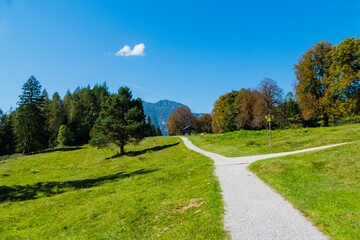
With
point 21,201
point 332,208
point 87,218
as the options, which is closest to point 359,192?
point 332,208

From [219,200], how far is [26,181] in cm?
3072

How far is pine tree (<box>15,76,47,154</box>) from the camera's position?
245 feet

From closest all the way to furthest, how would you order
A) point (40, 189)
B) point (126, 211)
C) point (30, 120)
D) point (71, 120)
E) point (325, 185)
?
point (325, 185), point (126, 211), point (40, 189), point (30, 120), point (71, 120)

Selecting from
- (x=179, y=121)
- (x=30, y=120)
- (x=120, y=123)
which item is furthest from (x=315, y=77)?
(x=179, y=121)

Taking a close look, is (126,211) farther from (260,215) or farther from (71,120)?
(71,120)

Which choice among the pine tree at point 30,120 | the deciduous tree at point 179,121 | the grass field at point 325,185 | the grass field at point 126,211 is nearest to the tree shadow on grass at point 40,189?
the grass field at point 126,211

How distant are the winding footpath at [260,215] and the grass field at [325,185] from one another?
522 millimetres

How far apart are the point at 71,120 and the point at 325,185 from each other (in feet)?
322

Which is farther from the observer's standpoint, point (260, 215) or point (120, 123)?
point (120, 123)

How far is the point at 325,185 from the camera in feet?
49.9

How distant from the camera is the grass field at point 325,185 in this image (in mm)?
10016

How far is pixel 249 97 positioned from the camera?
3187 inches

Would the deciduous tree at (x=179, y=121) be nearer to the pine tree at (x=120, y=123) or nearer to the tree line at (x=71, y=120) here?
the tree line at (x=71, y=120)

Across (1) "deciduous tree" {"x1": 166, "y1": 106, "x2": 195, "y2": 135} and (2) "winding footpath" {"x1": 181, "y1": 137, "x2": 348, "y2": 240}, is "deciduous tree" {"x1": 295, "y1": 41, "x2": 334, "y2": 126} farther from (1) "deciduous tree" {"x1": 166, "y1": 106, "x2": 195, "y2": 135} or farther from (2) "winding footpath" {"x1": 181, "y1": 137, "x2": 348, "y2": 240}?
(1) "deciduous tree" {"x1": 166, "y1": 106, "x2": 195, "y2": 135}
